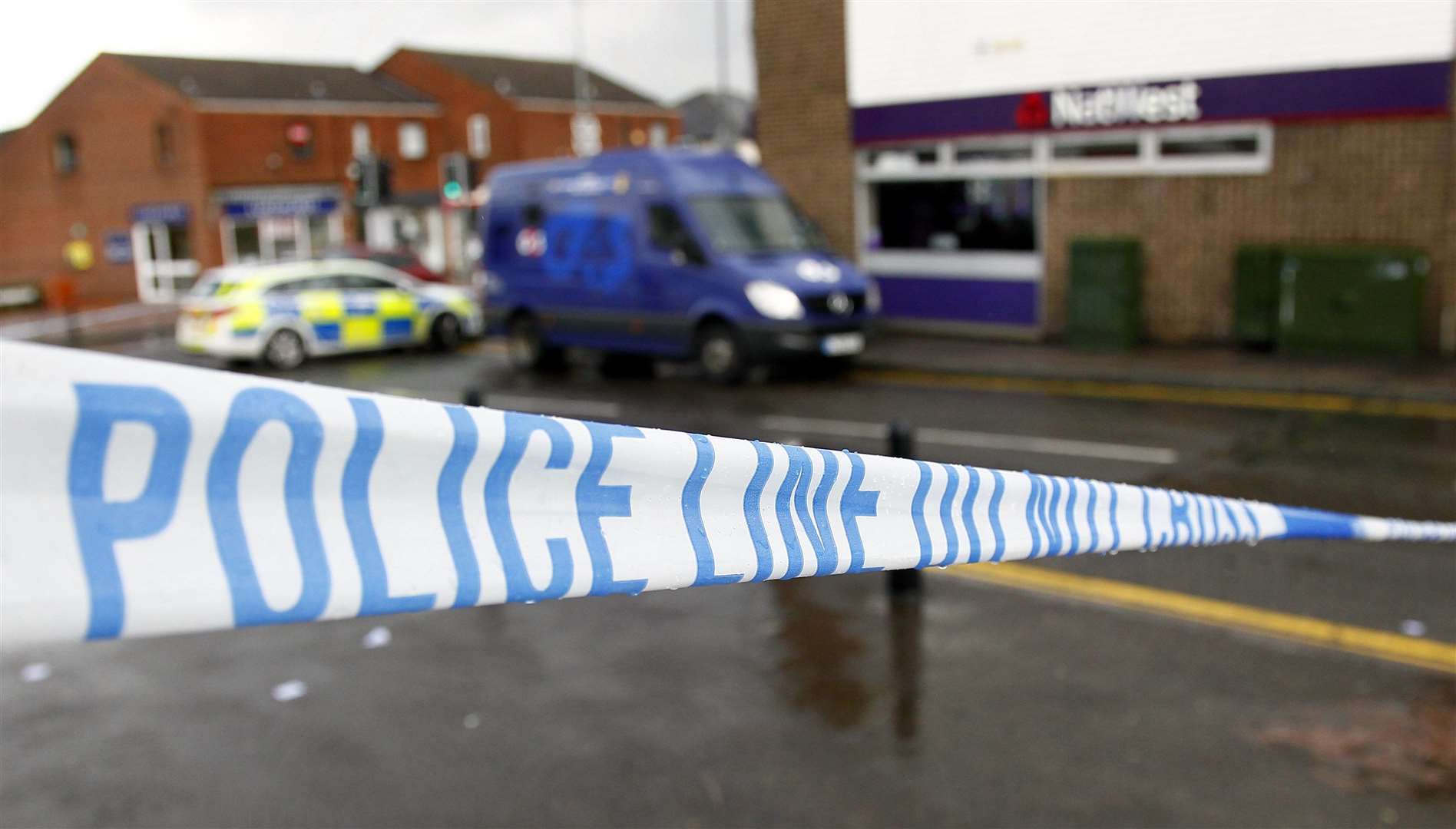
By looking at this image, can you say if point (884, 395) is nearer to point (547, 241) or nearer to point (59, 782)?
point (547, 241)

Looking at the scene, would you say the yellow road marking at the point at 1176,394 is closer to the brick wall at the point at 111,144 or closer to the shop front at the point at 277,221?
the shop front at the point at 277,221

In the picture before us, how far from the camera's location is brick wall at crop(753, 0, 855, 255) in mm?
19281

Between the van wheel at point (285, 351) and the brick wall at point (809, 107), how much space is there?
300 inches

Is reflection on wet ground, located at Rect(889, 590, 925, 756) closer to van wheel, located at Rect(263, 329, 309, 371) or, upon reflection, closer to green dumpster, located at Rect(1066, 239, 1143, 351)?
green dumpster, located at Rect(1066, 239, 1143, 351)

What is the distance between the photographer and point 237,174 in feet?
36.8

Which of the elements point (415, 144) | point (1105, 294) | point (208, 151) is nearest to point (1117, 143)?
point (1105, 294)

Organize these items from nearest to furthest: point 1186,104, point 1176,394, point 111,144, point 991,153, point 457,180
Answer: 1. point 111,144
2. point 1176,394
3. point 1186,104
4. point 991,153
5. point 457,180

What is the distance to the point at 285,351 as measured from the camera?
54.4ft

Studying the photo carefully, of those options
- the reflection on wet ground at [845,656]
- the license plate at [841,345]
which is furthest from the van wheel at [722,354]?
the reflection on wet ground at [845,656]

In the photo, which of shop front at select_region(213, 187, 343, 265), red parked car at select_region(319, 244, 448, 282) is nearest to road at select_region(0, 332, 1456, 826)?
shop front at select_region(213, 187, 343, 265)

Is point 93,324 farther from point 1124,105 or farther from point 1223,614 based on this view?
point 1223,614

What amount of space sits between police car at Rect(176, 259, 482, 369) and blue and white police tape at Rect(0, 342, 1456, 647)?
15181 millimetres

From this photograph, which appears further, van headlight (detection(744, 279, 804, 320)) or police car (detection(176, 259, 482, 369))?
police car (detection(176, 259, 482, 369))

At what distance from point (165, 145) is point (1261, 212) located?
1473 centimetres
